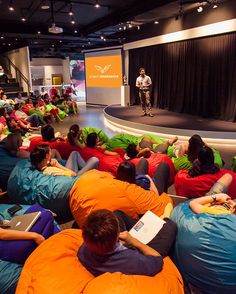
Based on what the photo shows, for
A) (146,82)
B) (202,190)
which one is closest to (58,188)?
(202,190)

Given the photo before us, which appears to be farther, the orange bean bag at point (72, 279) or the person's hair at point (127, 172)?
the person's hair at point (127, 172)

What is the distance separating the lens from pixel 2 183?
3.32m

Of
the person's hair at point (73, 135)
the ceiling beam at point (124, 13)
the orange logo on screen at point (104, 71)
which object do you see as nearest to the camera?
the person's hair at point (73, 135)

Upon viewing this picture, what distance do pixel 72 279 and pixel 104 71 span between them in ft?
44.9

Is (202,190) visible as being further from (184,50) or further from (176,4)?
(184,50)

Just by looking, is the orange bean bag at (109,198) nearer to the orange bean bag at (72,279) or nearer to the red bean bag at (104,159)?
the orange bean bag at (72,279)

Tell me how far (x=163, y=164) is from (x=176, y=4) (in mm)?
6438

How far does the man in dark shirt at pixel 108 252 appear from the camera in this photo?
1.26m

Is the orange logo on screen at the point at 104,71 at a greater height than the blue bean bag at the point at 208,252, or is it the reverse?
the orange logo on screen at the point at 104,71

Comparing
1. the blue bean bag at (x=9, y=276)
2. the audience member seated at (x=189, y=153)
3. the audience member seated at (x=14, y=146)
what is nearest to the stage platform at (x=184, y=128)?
the audience member seated at (x=189, y=153)

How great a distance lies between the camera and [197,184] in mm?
2701

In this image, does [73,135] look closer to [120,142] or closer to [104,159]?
[104,159]

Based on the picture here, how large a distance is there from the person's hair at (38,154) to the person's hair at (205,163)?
147 centimetres

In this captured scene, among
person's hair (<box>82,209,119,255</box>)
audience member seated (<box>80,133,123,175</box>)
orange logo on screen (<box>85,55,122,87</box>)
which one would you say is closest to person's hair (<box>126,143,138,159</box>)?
audience member seated (<box>80,133,123,175</box>)
